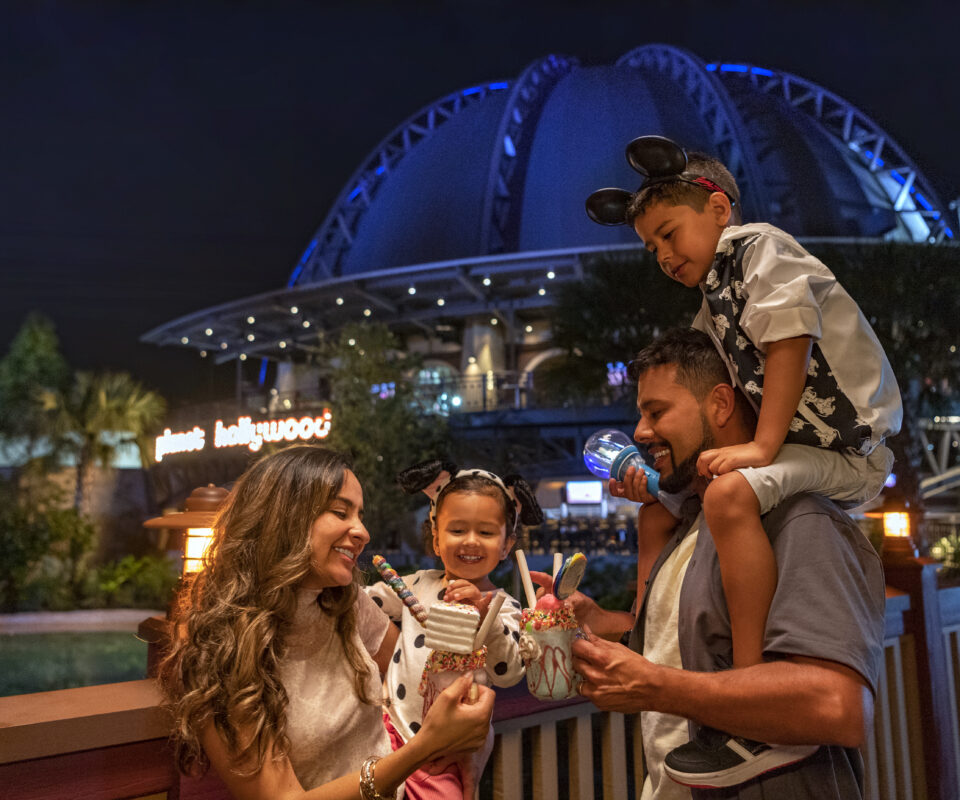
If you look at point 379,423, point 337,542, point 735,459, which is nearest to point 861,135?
point 379,423

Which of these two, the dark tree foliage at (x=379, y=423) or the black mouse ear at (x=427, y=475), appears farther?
the dark tree foliage at (x=379, y=423)

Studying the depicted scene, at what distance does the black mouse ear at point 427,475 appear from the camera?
2.57 m

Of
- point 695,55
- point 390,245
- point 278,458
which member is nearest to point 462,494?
point 278,458

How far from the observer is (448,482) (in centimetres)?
258

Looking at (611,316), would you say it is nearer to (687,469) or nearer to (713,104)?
(687,469)

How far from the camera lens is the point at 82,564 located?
1836 centimetres

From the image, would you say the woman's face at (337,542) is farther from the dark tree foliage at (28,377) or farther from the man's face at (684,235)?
the dark tree foliage at (28,377)

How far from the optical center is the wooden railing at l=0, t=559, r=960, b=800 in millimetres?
1531

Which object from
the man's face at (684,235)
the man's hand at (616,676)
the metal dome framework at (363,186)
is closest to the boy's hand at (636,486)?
the man's face at (684,235)

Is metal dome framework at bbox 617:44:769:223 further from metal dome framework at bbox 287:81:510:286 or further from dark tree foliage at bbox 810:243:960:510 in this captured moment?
dark tree foliage at bbox 810:243:960:510

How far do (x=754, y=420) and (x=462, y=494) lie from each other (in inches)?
39.4

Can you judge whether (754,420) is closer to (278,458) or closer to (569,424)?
(278,458)

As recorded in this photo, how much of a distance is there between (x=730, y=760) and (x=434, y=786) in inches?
34.0

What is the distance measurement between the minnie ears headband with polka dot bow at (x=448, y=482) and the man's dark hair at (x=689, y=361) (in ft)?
2.73
